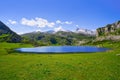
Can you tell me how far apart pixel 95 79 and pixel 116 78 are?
3.17 m

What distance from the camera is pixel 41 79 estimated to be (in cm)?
2519

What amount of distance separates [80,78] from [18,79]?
9706mm

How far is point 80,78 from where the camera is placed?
84.5 feet

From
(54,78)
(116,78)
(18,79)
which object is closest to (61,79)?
(54,78)

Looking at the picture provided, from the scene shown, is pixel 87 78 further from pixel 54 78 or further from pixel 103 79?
pixel 54 78

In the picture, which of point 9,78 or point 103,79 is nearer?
point 103,79

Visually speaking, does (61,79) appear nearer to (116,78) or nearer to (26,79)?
(26,79)

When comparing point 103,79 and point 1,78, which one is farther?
point 1,78

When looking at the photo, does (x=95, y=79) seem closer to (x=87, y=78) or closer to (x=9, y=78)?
(x=87, y=78)

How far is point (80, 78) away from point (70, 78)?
1580 mm

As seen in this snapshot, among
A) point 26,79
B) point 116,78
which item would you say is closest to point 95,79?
point 116,78

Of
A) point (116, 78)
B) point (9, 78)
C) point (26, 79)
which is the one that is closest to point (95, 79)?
point (116, 78)

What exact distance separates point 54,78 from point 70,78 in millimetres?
2522

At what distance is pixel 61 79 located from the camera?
2480 cm
